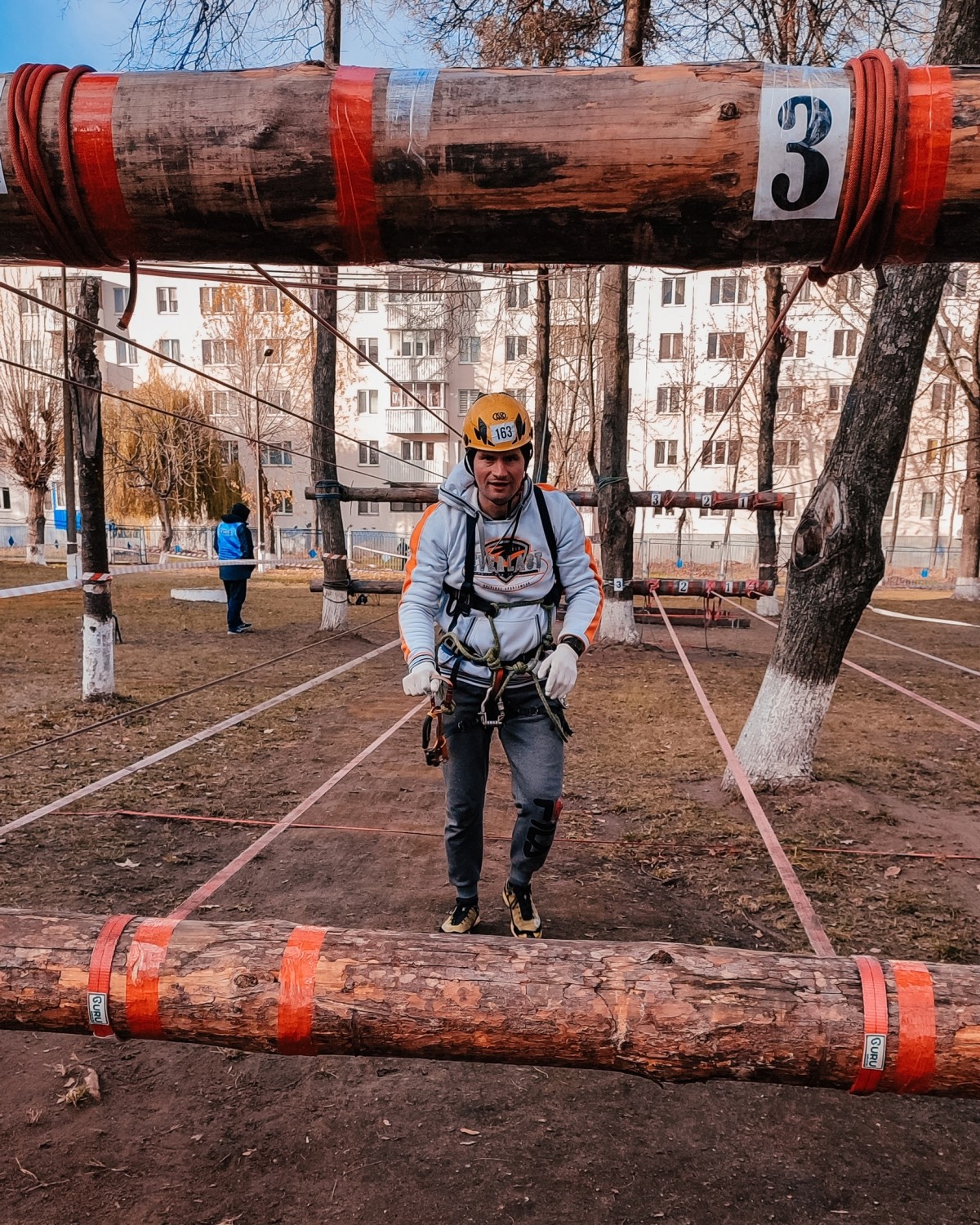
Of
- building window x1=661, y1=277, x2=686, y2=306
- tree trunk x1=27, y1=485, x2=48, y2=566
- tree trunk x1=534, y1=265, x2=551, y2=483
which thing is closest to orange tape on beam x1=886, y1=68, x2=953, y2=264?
tree trunk x1=534, y1=265, x2=551, y2=483

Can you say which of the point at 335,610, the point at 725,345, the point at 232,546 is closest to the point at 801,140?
the point at 335,610

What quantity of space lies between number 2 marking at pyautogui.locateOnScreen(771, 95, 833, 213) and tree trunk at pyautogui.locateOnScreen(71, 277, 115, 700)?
18.5 feet

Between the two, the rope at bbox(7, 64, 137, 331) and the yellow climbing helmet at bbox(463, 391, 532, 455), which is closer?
the rope at bbox(7, 64, 137, 331)

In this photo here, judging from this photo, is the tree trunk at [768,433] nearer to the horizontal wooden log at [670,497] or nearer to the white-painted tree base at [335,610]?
the horizontal wooden log at [670,497]

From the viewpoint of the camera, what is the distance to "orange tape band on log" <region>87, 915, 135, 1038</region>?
1836 mm

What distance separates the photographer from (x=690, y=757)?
21.1 ft

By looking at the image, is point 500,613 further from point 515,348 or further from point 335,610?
point 515,348

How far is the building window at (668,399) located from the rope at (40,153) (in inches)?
1385

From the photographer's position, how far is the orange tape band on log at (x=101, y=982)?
1.84 meters

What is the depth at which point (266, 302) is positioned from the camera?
102ft

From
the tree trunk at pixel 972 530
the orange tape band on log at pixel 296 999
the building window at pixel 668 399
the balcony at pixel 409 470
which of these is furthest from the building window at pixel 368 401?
the orange tape band on log at pixel 296 999

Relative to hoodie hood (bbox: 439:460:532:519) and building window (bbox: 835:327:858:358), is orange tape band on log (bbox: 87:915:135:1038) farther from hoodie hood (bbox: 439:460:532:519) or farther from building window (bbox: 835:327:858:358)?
building window (bbox: 835:327:858:358)

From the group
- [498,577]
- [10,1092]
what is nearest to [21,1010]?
[10,1092]

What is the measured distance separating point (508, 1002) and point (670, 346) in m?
36.8
